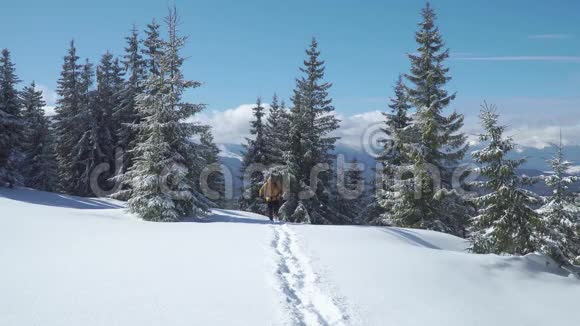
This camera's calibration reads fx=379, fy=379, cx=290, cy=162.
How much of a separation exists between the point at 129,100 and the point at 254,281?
2950 centimetres

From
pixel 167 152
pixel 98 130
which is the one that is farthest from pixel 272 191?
pixel 98 130

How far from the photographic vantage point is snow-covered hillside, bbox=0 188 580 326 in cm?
568

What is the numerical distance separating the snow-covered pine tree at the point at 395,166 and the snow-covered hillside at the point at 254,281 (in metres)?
10.5

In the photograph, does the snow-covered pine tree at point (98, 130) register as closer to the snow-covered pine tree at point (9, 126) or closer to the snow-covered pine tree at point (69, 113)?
the snow-covered pine tree at point (69, 113)

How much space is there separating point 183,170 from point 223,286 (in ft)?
33.5

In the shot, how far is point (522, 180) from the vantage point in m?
15.4

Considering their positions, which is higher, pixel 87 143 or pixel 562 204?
pixel 87 143

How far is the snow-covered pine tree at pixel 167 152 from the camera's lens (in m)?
15.9

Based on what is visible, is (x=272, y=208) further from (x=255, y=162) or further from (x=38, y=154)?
(x=38, y=154)

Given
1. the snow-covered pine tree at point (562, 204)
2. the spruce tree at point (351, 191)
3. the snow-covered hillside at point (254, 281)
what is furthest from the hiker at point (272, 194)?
the spruce tree at point (351, 191)

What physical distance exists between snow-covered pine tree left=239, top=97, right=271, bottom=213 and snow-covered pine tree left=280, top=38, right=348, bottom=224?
19.9 ft

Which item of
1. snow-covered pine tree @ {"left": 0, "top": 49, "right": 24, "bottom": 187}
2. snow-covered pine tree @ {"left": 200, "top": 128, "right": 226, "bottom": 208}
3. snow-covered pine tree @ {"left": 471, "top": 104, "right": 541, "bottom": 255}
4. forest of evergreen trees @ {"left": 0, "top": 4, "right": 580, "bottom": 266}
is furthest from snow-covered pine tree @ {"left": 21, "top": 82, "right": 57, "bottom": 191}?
snow-covered pine tree @ {"left": 471, "top": 104, "right": 541, "bottom": 255}

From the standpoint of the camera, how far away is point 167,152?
54.7 feet

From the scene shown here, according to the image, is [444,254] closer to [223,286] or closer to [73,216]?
[223,286]
